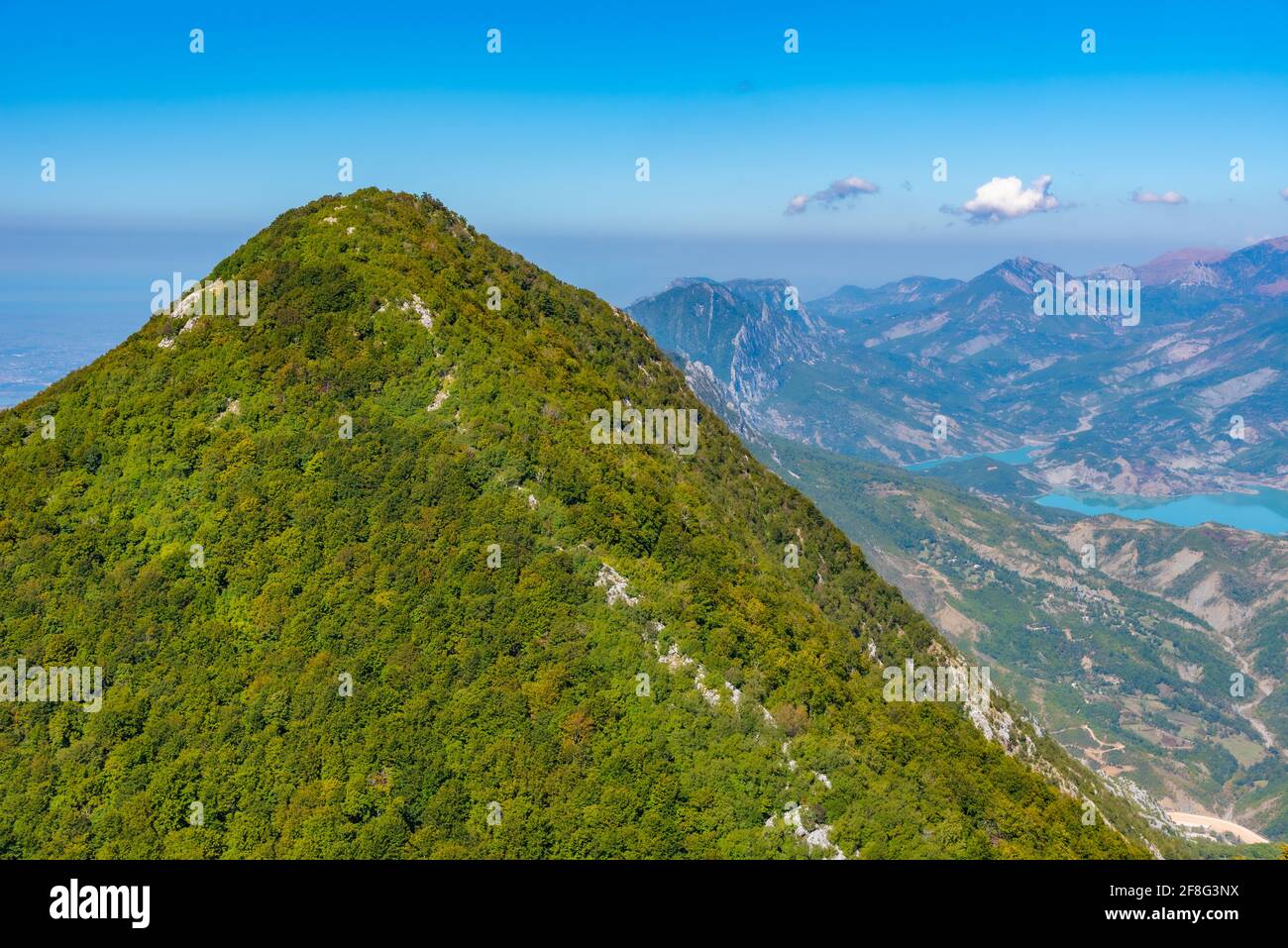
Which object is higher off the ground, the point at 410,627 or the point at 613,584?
the point at 613,584

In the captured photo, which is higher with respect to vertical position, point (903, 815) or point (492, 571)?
point (492, 571)

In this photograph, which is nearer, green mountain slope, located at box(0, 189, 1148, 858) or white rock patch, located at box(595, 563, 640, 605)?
green mountain slope, located at box(0, 189, 1148, 858)

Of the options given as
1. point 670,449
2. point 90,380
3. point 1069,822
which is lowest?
point 1069,822

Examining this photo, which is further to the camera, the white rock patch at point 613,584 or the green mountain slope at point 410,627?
the white rock patch at point 613,584

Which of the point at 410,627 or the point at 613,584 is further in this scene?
the point at 613,584
